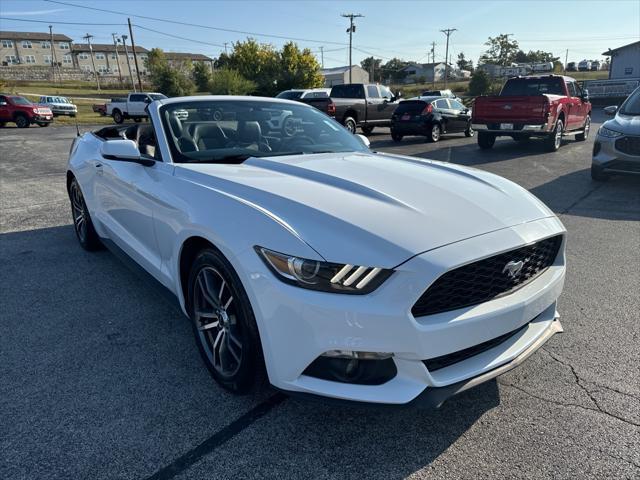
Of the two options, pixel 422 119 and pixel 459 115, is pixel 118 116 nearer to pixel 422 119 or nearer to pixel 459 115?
pixel 422 119

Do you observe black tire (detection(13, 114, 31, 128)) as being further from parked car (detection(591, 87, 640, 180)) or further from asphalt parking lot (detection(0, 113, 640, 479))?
parked car (detection(591, 87, 640, 180))

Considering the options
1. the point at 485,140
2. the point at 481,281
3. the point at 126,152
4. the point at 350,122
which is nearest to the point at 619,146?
the point at 485,140

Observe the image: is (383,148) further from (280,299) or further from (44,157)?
(280,299)

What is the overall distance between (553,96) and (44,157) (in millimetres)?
14362

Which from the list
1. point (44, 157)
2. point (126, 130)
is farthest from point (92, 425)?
point (44, 157)

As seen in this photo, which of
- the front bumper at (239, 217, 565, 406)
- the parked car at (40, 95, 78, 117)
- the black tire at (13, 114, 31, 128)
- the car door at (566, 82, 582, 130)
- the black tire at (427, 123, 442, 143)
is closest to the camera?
the front bumper at (239, 217, 565, 406)

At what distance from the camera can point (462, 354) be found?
215 centimetres

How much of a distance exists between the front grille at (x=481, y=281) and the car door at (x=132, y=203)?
1.91 meters

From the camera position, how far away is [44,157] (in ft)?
45.5

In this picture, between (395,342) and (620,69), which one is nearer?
(395,342)

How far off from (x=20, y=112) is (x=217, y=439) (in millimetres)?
29286

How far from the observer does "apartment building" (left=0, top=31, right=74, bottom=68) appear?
370 feet

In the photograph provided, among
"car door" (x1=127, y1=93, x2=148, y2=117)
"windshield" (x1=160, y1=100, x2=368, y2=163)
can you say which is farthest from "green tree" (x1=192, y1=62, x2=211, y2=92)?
"windshield" (x1=160, y1=100, x2=368, y2=163)

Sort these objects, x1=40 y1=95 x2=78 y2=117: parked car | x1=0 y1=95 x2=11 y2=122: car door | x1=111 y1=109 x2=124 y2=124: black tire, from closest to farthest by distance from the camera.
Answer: x1=0 y1=95 x2=11 y2=122: car door < x1=111 y1=109 x2=124 y2=124: black tire < x1=40 y1=95 x2=78 y2=117: parked car
